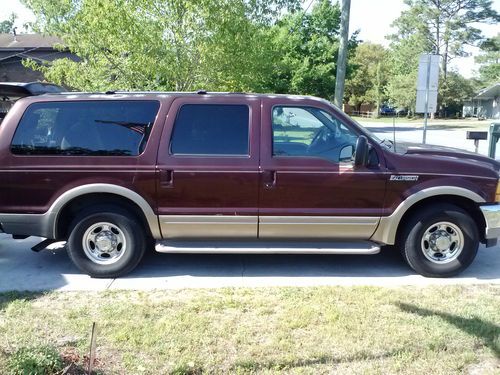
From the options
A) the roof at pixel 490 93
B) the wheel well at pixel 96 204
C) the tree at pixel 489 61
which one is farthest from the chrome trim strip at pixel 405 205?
the tree at pixel 489 61

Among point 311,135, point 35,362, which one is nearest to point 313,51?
point 311,135

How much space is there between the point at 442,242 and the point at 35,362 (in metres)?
3.97

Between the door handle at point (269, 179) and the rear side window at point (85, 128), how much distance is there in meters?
1.27

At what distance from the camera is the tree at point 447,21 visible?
55.8m

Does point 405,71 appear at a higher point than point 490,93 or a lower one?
higher

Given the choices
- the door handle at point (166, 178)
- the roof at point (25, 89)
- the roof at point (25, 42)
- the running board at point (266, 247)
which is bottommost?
the running board at point (266, 247)

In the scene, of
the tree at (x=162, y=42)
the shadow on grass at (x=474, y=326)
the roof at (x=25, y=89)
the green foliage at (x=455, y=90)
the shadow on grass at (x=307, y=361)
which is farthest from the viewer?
the green foliage at (x=455, y=90)

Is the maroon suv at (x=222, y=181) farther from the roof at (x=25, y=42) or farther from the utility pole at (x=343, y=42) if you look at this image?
the roof at (x=25, y=42)

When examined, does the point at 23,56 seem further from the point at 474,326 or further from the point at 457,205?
the point at 474,326

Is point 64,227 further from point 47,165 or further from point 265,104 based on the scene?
point 265,104

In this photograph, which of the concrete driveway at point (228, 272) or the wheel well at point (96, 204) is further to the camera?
the wheel well at point (96, 204)

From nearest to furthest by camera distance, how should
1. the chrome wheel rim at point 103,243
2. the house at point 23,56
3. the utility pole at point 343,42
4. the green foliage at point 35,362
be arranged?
1. the green foliage at point 35,362
2. the chrome wheel rim at point 103,243
3. the utility pole at point 343,42
4. the house at point 23,56

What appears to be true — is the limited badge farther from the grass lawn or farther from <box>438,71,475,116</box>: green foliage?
<box>438,71,475,116</box>: green foliage

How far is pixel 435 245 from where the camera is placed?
522 cm
